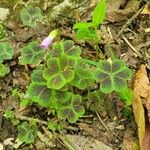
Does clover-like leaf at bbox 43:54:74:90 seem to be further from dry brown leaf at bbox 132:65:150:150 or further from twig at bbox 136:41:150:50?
twig at bbox 136:41:150:50

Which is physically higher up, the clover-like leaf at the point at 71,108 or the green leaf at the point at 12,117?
the clover-like leaf at the point at 71,108

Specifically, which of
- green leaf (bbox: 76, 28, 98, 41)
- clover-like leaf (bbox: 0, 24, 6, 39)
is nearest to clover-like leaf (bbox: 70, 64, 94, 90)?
green leaf (bbox: 76, 28, 98, 41)

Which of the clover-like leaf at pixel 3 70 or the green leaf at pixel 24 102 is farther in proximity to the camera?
the clover-like leaf at pixel 3 70

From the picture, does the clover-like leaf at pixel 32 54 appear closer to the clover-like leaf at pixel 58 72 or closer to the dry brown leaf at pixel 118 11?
the clover-like leaf at pixel 58 72

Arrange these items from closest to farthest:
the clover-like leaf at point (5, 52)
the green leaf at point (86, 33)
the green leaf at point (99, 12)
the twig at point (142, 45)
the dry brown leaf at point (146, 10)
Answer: the green leaf at point (99, 12), the green leaf at point (86, 33), the clover-like leaf at point (5, 52), the twig at point (142, 45), the dry brown leaf at point (146, 10)

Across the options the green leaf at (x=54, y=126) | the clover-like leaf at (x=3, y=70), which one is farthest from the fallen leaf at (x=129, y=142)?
the clover-like leaf at (x=3, y=70)

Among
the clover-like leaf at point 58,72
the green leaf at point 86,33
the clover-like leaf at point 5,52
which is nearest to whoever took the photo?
the clover-like leaf at point 58,72

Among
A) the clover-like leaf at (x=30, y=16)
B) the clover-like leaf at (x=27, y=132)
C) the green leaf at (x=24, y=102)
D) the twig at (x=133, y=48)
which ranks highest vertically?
the clover-like leaf at (x=30, y=16)
